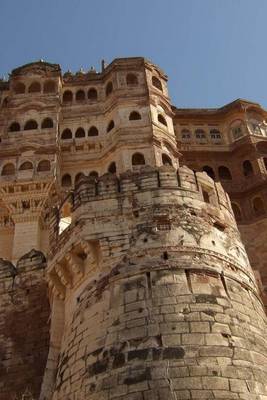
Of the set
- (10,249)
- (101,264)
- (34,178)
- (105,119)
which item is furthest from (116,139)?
(101,264)

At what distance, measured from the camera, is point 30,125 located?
30.0m

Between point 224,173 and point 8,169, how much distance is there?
12.2 m

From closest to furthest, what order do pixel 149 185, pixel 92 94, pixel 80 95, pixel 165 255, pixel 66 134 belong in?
pixel 165 255 → pixel 149 185 → pixel 66 134 → pixel 92 94 → pixel 80 95

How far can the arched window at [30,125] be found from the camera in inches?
1176

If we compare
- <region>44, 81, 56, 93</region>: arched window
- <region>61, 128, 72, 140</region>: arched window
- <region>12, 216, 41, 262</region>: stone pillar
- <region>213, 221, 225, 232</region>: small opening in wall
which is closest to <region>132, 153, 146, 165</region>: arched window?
<region>61, 128, 72, 140</region>: arched window

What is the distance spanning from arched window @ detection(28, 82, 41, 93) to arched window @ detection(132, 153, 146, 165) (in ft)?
27.1

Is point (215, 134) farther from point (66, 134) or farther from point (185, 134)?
point (66, 134)

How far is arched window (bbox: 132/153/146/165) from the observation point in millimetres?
27438

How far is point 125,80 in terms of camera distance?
3189 centimetres

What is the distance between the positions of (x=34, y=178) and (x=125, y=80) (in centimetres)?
911

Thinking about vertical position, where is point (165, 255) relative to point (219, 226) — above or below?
below

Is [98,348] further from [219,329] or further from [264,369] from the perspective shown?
[264,369]

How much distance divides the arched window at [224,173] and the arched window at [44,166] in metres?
9.99

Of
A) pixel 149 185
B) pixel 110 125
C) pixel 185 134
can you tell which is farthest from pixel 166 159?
pixel 149 185
